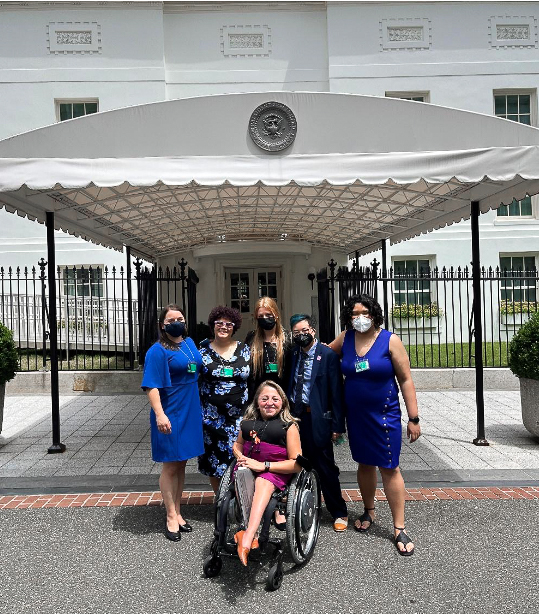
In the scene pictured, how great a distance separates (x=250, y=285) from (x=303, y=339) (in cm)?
1007

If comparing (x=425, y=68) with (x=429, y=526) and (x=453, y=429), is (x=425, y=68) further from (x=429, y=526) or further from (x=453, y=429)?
(x=429, y=526)

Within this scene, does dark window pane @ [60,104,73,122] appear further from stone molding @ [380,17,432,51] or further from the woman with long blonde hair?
the woman with long blonde hair

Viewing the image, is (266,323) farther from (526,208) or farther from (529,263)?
(526,208)

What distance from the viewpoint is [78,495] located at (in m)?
5.28

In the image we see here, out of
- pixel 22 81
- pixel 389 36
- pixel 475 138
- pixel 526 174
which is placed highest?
pixel 389 36

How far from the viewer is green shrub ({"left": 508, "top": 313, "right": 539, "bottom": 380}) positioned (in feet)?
21.6

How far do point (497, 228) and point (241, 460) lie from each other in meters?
16.4

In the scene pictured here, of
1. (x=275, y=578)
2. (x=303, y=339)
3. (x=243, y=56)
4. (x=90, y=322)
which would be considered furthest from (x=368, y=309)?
(x=243, y=56)

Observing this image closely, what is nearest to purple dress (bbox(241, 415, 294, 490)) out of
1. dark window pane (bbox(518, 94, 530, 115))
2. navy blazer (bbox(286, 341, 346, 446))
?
navy blazer (bbox(286, 341, 346, 446))

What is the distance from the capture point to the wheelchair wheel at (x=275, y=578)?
3.46m

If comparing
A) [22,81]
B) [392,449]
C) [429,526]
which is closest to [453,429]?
[429,526]

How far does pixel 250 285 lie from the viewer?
14250 mm

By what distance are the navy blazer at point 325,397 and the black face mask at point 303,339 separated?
97 millimetres

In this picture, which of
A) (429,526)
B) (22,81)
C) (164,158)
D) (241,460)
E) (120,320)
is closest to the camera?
(241,460)
